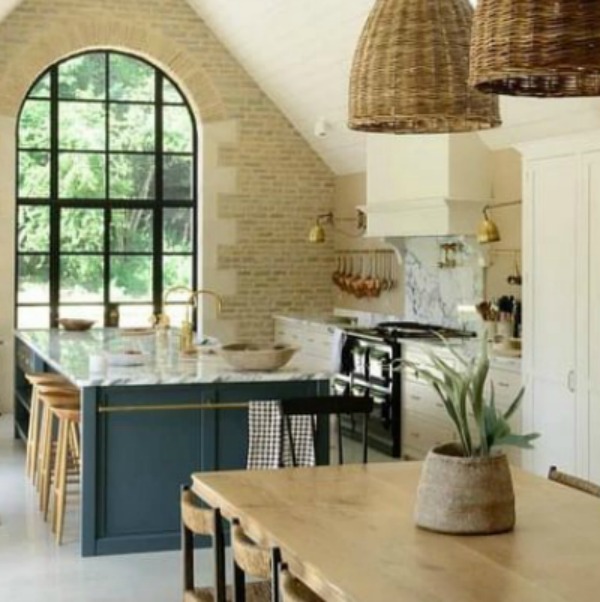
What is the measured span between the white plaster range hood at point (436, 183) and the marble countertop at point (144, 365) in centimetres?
213

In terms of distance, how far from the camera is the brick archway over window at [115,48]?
11.5 metres

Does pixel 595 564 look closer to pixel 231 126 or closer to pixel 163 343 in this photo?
pixel 163 343

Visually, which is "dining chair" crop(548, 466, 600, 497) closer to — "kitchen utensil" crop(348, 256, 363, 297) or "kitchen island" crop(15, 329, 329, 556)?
"kitchen island" crop(15, 329, 329, 556)

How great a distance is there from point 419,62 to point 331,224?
9.68 meters

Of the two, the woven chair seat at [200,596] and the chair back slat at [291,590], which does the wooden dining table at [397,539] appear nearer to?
the chair back slat at [291,590]

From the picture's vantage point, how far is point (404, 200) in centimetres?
962

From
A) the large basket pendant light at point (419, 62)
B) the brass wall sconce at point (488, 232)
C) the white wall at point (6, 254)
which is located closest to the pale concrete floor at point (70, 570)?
the large basket pendant light at point (419, 62)

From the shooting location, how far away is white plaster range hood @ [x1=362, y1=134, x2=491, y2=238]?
9.03m

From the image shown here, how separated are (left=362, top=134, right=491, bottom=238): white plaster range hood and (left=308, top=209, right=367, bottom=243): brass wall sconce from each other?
1.90 metres

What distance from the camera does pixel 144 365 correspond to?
22.4ft

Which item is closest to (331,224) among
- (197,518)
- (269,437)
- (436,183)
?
(436,183)

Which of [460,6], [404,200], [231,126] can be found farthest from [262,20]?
[460,6]

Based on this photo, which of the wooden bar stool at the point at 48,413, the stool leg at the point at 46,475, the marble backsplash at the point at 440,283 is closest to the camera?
the wooden bar stool at the point at 48,413

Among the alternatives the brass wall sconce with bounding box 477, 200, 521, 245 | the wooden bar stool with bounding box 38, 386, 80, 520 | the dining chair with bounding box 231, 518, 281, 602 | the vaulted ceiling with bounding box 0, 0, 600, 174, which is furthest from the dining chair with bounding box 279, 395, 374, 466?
the vaulted ceiling with bounding box 0, 0, 600, 174
